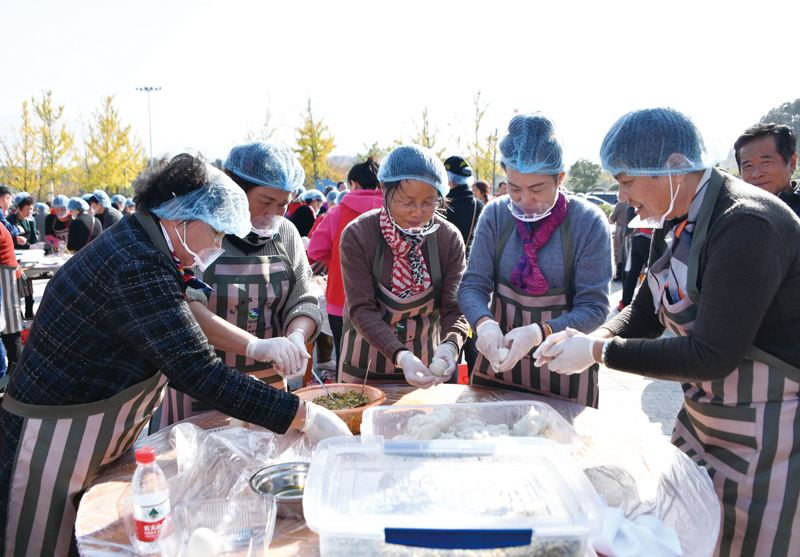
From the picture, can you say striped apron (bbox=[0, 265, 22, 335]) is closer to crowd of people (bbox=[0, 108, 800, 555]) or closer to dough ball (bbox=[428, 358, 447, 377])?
crowd of people (bbox=[0, 108, 800, 555])

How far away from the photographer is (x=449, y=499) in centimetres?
99

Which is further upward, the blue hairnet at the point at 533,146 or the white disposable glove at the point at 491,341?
the blue hairnet at the point at 533,146

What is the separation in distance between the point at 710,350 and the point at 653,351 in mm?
146

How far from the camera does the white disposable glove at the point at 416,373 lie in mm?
1965

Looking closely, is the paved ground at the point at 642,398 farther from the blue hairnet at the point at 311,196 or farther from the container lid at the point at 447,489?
the blue hairnet at the point at 311,196

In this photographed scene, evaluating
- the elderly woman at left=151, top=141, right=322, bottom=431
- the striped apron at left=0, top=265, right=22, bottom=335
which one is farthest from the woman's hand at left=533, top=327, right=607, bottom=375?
the striped apron at left=0, top=265, right=22, bottom=335

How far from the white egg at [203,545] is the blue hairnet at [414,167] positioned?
5.04ft

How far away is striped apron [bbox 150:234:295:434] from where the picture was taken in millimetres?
2107

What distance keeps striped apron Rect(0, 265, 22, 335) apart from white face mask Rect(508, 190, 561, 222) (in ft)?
17.0

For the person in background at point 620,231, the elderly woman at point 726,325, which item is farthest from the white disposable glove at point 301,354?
the person in background at point 620,231

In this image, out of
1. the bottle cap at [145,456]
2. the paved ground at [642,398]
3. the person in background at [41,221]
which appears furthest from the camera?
the person in background at [41,221]

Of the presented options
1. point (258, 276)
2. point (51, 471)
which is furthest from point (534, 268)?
point (51, 471)

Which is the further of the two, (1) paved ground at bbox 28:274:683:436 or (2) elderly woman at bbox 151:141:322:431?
(1) paved ground at bbox 28:274:683:436

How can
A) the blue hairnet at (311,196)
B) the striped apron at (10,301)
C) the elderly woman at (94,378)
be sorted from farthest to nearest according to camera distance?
1. the blue hairnet at (311,196)
2. the striped apron at (10,301)
3. the elderly woman at (94,378)
